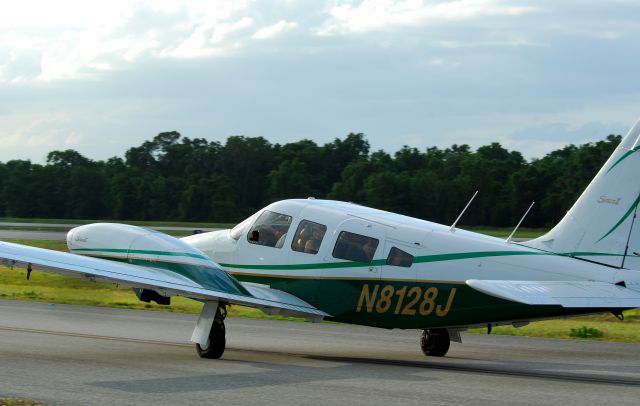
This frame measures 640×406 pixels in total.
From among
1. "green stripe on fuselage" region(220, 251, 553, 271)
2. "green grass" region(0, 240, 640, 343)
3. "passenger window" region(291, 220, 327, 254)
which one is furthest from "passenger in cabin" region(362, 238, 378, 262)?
"green grass" region(0, 240, 640, 343)

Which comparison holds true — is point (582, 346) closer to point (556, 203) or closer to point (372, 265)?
point (372, 265)

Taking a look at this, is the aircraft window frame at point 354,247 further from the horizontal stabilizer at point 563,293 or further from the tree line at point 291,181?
the tree line at point 291,181

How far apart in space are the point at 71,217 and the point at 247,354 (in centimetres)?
6417

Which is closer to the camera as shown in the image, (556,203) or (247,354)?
(247,354)

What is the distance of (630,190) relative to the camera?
51.0 ft

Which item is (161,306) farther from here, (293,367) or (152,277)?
(293,367)

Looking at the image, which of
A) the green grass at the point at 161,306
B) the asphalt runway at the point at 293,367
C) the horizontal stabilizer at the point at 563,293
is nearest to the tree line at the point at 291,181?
the green grass at the point at 161,306

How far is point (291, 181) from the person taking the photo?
7831 centimetres

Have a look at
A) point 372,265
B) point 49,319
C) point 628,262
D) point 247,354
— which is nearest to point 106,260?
point 247,354

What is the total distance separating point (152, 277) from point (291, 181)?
61928mm

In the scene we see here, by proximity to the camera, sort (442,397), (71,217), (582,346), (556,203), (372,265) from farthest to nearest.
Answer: (71,217) → (556,203) → (582,346) → (372,265) → (442,397)

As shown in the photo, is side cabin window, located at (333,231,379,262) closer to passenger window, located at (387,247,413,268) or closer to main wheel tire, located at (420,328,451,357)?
passenger window, located at (387,247,413,268)

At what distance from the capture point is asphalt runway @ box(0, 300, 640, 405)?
41.7 ft

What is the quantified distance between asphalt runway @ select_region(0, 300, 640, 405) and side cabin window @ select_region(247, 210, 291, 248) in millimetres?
1999
